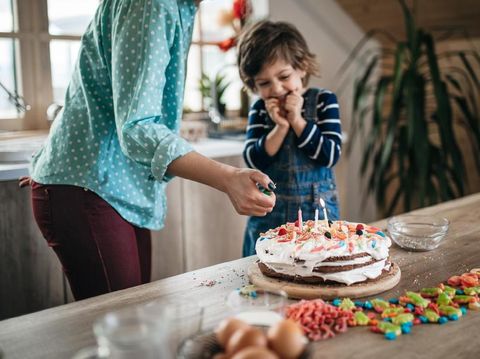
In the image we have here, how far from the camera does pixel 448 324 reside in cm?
110

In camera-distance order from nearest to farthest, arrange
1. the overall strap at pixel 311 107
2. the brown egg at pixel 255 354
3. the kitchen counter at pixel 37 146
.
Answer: the brown egg at pixel 255 354
the overall strap at pixel 311 107
the kitchen counter at pixel 37 146

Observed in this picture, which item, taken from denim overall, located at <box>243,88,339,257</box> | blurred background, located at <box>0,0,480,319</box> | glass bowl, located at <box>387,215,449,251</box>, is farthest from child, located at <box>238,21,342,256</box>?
blurred background, located at <box>0,0,480,319</box>

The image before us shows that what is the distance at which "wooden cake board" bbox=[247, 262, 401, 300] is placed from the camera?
1235mm

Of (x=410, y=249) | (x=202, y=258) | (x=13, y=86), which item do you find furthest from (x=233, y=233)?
(x=410, y=249)

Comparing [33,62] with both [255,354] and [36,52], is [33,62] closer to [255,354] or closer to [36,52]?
[36,52]

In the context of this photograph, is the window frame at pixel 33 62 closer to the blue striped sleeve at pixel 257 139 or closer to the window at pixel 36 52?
the window at pixel 36 52

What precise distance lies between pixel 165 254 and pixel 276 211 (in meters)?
0.88

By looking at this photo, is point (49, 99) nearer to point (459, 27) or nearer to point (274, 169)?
point (274, 169)

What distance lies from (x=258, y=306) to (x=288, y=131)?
118 centimetres

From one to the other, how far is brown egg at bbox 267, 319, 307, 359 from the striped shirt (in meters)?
1.25

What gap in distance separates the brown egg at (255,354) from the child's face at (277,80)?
134 centimetres

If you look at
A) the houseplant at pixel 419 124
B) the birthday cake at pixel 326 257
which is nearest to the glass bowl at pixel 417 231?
the birthday cake at pixel 326 257

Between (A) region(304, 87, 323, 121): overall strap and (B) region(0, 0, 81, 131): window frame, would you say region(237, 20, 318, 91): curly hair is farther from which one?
(B) region(0, 0, 81, 131): window frame

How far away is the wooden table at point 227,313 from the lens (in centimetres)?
100
